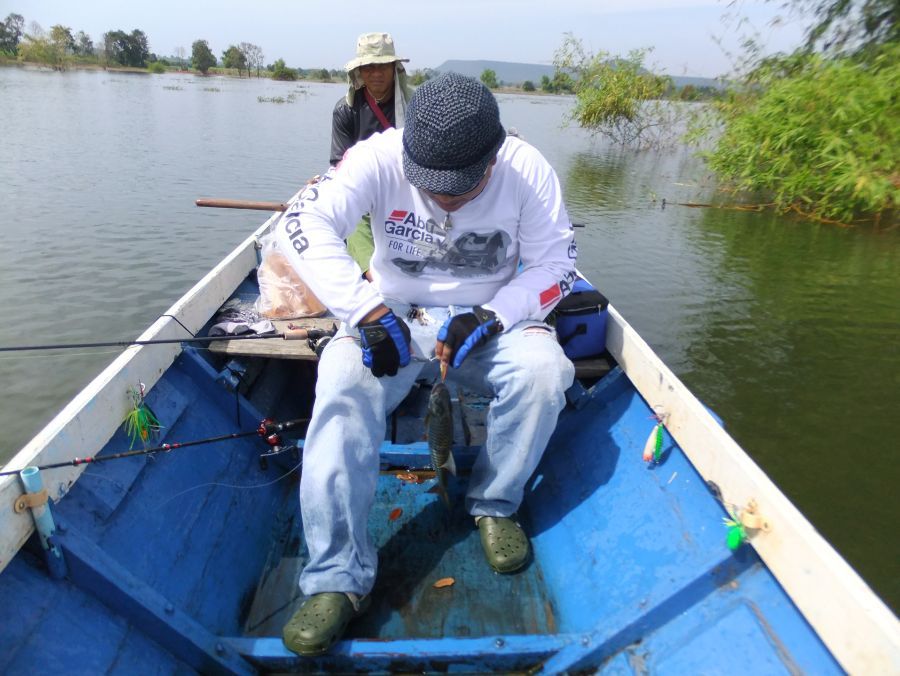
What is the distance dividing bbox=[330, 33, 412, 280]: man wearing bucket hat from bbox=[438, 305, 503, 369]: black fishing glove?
8.54 ft

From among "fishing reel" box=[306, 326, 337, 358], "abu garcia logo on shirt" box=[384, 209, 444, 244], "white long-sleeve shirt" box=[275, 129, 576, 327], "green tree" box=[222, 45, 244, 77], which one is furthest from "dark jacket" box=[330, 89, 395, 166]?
"green tree" box=[222, 45, 244, 77]

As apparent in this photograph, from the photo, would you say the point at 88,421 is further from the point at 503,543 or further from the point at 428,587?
the point at 503,543

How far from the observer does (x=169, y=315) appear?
3066 millimetres

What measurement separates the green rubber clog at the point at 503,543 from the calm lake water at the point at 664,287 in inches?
23.7

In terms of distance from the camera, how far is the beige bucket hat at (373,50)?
14.7 feet

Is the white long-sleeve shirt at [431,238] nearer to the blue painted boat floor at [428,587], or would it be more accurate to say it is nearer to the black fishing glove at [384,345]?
the black fishing glove at [384,345]

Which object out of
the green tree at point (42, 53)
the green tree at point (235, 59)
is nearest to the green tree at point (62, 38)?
the green tree at point (42, 53)

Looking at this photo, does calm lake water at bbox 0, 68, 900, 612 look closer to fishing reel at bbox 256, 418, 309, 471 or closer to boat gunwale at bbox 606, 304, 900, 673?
boat gunwale at bbox 606, 304, 900, 673

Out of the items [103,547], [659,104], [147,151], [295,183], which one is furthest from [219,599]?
[659,104]

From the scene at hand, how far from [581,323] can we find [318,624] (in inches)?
79.3

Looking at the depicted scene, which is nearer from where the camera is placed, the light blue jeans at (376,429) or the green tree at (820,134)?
the light blue jeans at (376,429)

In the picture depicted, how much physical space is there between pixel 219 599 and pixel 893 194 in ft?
41.4

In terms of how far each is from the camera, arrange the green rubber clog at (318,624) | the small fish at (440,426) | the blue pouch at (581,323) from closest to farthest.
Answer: the green rubber clog at (318,624) < the small fish at (440,426) < the blue pouch at (581,323)

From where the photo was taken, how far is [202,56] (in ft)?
311
